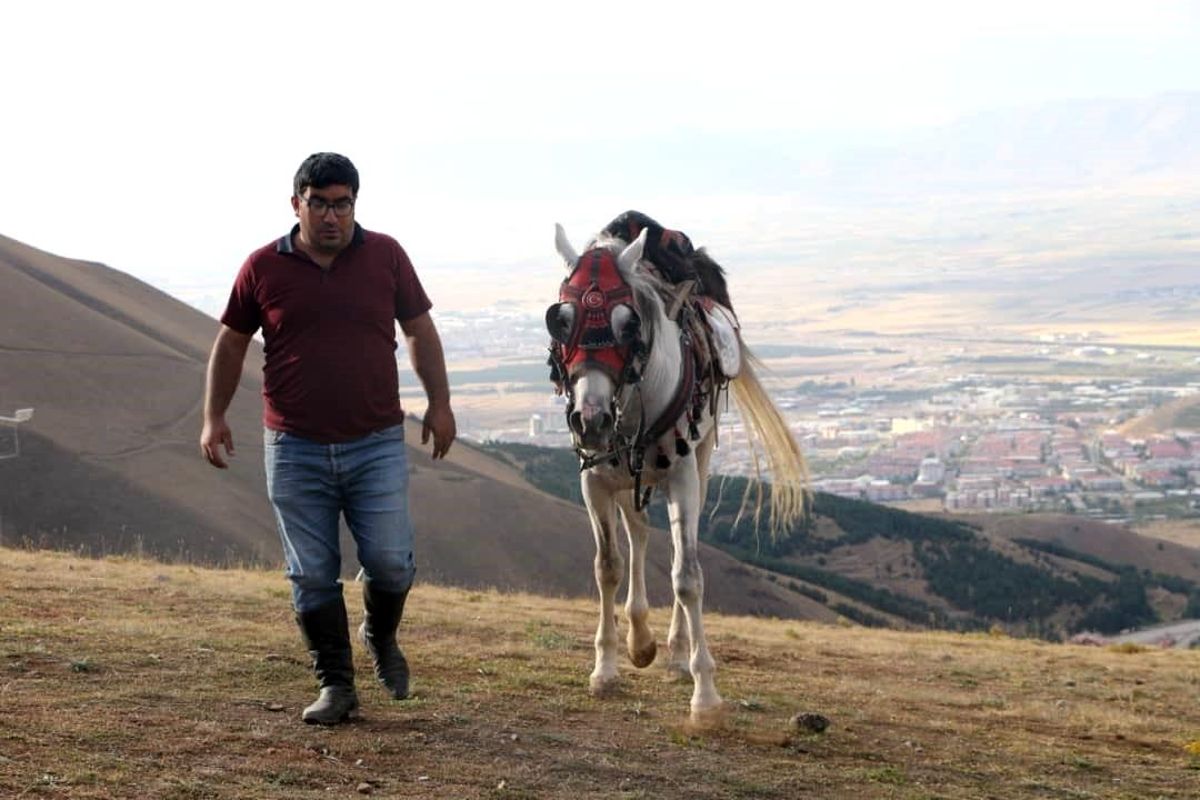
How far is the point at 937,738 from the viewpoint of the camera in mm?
8773

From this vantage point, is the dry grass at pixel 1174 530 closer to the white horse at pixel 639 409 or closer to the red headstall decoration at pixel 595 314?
the white horse at pixel 639 409

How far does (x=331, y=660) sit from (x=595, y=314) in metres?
1.96

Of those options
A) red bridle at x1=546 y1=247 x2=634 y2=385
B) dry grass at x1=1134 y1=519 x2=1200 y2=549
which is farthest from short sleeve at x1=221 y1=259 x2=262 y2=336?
→ dry grass at x1=1134 y1=519 x2=1200 y2=549

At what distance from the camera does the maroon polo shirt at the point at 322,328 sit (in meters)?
7.26

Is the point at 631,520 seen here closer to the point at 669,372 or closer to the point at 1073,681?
the point at 669,372

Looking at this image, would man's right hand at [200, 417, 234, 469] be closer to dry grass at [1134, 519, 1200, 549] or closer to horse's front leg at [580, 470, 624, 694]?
horse's front leg at [580, 470, 624, 694]

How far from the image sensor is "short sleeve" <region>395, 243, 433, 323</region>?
7520 mm

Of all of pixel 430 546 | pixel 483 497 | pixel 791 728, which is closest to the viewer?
pixel 791 728

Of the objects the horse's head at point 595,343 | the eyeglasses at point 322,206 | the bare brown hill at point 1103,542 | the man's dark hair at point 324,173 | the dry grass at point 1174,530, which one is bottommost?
the dry grass at point 1174,530

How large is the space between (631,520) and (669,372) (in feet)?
5.31

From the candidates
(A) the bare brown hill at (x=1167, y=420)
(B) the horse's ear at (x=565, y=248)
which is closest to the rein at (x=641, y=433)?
(B) the horse's ear at (x=565, y=248)

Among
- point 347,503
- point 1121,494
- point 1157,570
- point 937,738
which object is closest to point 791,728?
point 937,738

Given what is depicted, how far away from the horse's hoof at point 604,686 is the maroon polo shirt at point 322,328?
7.32 feet

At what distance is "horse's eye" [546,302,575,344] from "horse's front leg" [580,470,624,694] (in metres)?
1.07
